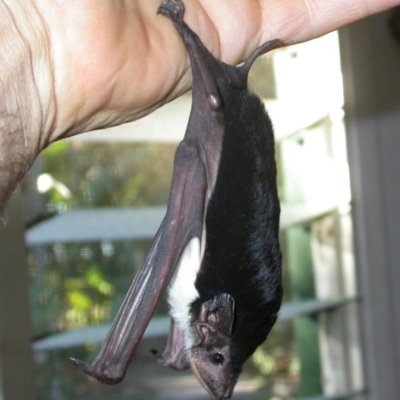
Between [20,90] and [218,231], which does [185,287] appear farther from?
[20,90]

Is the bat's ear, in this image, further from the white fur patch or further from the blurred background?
the blurred background

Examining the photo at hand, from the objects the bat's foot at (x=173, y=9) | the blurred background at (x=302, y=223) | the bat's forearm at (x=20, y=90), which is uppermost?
the bat's foot at (x=173, y=9)

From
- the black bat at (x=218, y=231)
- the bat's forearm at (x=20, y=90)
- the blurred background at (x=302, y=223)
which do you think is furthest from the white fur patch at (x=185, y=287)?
the blurred background at (x=302, y=223)

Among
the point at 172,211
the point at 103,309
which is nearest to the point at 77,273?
the point at 103,309

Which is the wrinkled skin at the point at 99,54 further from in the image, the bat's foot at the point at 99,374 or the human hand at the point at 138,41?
the bat's foot at the point at 99,374

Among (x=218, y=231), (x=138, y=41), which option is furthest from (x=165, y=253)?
(x=138, y=41)

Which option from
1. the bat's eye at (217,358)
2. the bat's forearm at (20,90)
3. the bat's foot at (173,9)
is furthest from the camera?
the bat's eye at (217,358)

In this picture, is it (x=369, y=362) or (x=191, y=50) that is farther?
(x=369, y=362)

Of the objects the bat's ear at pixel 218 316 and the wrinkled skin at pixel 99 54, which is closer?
the wrinkled skin at pixel 99 54

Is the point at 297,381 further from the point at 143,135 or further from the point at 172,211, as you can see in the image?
the point at 172,211
